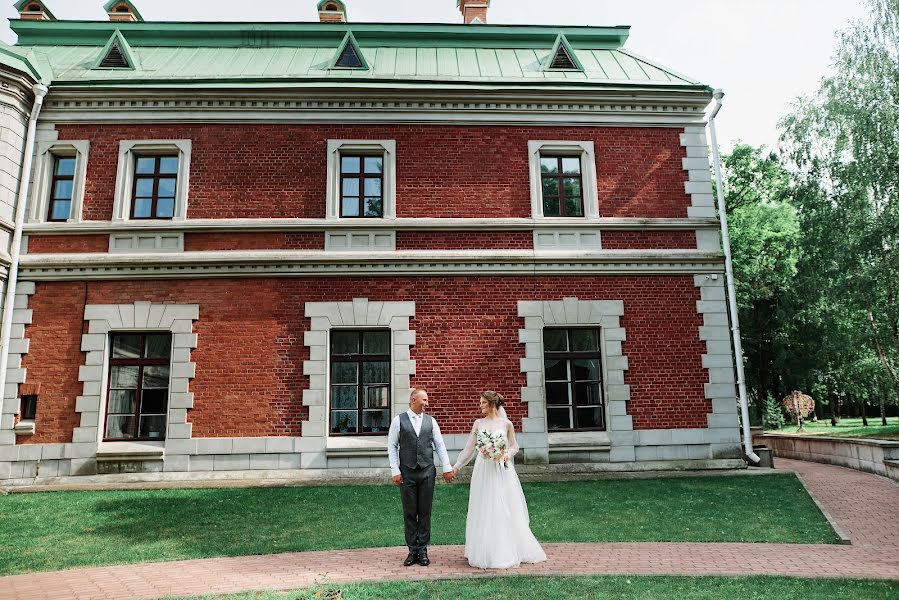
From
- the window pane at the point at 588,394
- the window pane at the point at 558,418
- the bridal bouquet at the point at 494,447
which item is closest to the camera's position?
the bridal bouquet at the point at 494,447

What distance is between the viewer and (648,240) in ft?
43.1

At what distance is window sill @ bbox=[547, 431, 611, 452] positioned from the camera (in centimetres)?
1216

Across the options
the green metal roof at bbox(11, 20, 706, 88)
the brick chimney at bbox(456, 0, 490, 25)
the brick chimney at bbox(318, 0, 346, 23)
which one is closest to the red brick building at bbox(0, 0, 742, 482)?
the green metal roof at bbox(11, 20, 706, 88)

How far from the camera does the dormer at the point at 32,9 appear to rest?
15898 millimetres

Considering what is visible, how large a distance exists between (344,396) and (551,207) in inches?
230

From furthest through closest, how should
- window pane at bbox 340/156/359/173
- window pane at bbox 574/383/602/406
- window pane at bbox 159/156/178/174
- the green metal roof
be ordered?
the green metal roof
window pane at bbox 340/156/359/173
window pane at bbox 159/156/178/174
window pane at bbox 574/383/602/406

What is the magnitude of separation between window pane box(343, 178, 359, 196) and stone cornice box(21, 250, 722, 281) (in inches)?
57.3

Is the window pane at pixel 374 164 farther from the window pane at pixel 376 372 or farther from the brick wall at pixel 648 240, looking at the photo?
the brick wall at pixel 648 240

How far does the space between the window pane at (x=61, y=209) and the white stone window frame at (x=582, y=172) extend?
31.4ft

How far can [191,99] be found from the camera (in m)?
13.0

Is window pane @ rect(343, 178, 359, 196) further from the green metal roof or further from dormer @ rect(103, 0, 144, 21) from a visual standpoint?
dormer @ rect(103, 0, 144, 21)

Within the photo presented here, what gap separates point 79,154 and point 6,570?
9.03 meters

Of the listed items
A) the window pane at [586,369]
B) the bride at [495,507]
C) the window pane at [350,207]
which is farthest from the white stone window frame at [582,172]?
the bride at [495,507]

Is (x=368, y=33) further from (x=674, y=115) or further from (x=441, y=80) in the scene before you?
(x=674, y=115)
